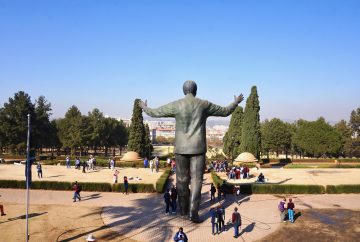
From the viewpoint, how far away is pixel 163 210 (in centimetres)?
2212

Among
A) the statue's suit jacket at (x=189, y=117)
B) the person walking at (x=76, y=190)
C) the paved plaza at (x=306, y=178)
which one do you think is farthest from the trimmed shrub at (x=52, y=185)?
the paved plaza at (x=306, y=178)

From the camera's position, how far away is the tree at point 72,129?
224 feet

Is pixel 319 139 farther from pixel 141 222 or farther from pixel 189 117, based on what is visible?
pixel 189 117

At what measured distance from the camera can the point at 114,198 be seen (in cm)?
2548

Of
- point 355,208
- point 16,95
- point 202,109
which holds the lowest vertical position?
point 355,208

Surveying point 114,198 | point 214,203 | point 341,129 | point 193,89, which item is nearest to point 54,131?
point 114,198

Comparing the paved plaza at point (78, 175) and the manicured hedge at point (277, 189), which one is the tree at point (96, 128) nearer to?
the paved plaza at point (78, 175)

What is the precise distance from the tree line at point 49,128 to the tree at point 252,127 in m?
31.1

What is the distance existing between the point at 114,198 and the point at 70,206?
12.1ft

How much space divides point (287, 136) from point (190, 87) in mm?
67960

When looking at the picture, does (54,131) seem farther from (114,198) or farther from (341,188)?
(341,188)

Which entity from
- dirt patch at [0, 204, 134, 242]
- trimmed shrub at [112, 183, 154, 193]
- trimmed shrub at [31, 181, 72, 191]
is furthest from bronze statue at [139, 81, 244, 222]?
trimmed shrub at [31, 181, 72, 191]

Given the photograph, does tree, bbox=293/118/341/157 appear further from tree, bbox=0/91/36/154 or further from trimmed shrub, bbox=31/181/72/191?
trimmed shrub, bbox=31/181/72/191

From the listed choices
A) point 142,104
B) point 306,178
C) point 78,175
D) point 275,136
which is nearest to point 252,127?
point 306,178
